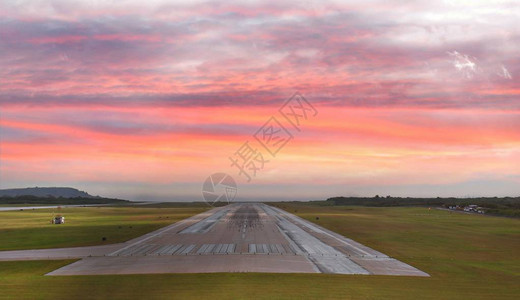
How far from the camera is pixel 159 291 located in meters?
28.1

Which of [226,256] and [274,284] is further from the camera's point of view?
[226,256]

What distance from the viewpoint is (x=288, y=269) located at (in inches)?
1410

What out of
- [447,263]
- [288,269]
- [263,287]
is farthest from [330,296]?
[447,263]

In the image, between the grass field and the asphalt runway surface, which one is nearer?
the grass field

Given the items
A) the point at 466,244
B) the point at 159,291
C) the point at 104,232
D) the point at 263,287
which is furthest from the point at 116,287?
the point at 466,244

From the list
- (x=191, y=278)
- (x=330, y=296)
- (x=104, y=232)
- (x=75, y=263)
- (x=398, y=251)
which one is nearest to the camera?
(x=330, y=296)

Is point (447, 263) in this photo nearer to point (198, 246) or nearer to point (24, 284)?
point (198, 246)

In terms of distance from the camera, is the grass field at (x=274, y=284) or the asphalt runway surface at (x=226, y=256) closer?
the grass field at (x=274, y=284)

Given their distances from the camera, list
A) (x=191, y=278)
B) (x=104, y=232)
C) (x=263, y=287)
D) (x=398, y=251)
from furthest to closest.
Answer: (x=104, y=232)
(x=398, y=251)
(x=191, y=278)
(x=263, y=287)

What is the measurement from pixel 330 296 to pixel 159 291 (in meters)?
10.9

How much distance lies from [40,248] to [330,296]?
120ft

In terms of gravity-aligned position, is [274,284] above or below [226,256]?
below

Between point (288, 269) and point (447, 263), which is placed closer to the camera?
point (288, 269)

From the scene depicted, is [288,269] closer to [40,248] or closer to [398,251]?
[398,251]
